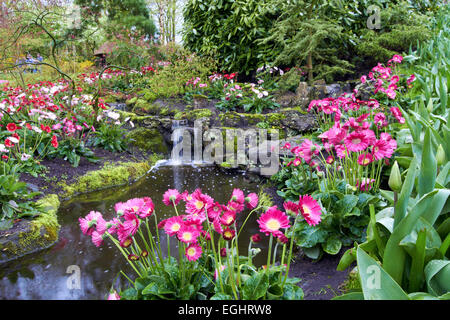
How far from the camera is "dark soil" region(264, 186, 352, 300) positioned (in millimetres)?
1534

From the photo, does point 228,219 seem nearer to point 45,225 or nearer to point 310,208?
point 310,208

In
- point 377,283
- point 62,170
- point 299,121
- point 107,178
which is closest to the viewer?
point 377,283

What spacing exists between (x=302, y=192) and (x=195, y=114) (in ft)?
10.4

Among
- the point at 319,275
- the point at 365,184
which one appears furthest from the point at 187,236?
the point at 365,184

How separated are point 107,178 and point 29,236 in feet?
4.73

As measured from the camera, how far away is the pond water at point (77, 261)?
6.47ft

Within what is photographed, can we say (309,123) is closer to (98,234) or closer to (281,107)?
(281,107)

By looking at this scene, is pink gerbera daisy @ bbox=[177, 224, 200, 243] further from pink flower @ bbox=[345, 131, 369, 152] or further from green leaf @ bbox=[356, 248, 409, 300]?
pink flower @ bbox=[345, 131, 369, 152]

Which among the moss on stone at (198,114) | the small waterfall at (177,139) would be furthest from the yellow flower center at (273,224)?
the moss on stone at (198,114)

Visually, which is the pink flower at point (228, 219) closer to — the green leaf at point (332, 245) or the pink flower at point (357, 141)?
the pink flower at point (357, 141)

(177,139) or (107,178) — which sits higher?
(177,139)

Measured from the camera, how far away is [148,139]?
16.6ft

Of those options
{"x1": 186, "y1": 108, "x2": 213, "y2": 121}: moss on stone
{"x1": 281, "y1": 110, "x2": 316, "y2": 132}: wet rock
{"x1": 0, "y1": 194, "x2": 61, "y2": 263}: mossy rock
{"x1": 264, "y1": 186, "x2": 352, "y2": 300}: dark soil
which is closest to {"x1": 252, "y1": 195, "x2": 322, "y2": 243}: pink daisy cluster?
{"x1": 264, "y1": 186, "x2": 352, "y2": 300}: dark soil

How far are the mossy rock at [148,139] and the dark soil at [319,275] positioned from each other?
3.45m
